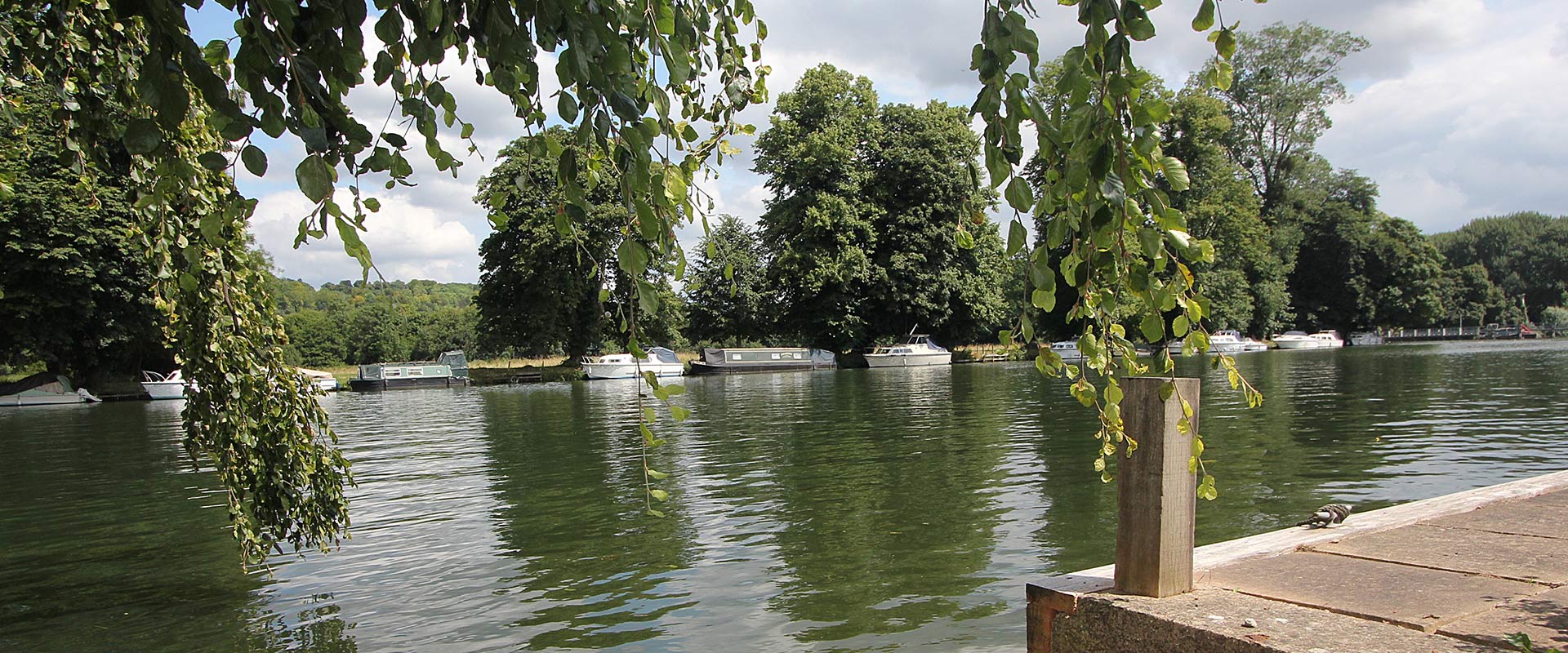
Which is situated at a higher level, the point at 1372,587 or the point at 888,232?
the point at 888,232

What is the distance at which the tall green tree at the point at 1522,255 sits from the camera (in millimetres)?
92250

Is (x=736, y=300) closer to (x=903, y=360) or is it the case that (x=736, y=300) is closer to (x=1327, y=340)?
(x=903, y=360)

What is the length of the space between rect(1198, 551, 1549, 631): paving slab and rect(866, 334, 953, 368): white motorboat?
44.4m

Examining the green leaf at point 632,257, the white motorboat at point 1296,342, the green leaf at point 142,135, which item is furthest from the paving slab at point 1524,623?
the white motorboat at point 1296,342

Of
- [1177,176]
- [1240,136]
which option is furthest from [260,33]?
[1240,136]

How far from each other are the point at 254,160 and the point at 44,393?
44173 mm

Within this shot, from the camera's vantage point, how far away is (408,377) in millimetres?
44781

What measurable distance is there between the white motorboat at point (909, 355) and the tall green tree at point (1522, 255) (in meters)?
69.1

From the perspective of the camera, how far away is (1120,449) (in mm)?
3684

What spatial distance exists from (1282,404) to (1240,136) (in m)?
47.7

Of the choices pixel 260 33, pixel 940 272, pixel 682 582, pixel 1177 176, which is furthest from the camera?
pixel 940 272

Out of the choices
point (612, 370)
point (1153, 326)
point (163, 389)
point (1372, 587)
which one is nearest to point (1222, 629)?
point (1372, 587)

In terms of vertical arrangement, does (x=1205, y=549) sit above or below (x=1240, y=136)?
below

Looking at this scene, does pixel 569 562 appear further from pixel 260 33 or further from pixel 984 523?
pixel 260 33
